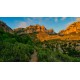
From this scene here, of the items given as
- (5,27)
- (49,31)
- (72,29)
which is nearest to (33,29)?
(49,31)

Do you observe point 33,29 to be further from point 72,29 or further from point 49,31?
point 72,29

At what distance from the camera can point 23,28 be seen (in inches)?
270

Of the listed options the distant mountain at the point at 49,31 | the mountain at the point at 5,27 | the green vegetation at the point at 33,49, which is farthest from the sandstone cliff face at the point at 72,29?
the mountain at the point at 5,27

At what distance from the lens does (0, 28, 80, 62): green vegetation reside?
22.4ft

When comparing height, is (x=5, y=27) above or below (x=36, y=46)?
above

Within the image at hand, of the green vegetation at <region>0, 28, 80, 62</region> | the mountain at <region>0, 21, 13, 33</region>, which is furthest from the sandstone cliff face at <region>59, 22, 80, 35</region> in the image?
the mountain at <region>0, 21, 13, 33</region>

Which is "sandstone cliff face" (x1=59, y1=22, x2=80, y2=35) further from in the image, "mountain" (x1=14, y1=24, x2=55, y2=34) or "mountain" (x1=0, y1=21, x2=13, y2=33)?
"mountain" (x1=0, y1=21, x2=13, y2=33)

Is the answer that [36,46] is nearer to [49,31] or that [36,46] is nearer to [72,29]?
→ [49,31]

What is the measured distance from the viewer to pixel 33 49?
6859 millimetres

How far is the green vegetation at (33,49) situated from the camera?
6820 millimetres

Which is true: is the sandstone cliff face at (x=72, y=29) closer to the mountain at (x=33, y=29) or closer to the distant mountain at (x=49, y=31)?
the distant mountain at (x=49, y=31)
